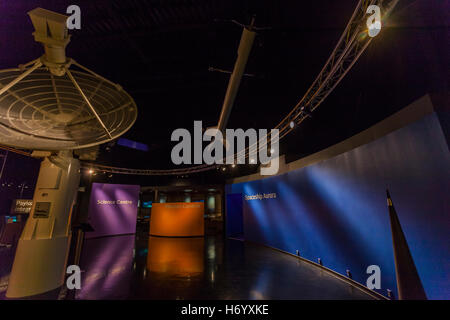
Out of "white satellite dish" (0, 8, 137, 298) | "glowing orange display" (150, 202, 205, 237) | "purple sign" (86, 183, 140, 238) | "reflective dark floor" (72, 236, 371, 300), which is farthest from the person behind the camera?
"glowing orange display" (150, 202, 205, 237)

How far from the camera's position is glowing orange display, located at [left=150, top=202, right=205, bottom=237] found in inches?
428

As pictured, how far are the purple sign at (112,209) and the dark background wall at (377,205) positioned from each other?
10425 millimetres

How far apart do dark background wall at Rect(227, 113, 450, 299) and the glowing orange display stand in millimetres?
6367

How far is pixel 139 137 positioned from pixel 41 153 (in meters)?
6.92

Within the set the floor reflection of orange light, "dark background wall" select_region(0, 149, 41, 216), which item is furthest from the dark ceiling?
"dark background wall" select_region(0, 149, 41, 216)

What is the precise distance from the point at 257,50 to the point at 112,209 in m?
12.1

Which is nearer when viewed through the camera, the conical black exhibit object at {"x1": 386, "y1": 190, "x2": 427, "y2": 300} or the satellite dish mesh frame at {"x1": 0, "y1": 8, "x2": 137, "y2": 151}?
the satellite dish mesh frame at {"x1": 0, "y1": 8, "x2": 137, "y2": 151}

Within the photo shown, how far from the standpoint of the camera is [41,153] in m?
A: 3.11

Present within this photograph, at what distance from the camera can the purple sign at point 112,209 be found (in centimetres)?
1032

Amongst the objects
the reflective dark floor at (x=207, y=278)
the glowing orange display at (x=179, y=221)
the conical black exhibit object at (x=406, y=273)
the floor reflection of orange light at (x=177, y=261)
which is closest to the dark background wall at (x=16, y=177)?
the reflective dark floor at (x=207, y=278)

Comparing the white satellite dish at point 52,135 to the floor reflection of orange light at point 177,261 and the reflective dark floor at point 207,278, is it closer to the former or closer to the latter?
the reflective dark floor at point 207,278

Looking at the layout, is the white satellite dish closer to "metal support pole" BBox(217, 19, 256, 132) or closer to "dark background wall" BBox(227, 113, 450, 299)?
"metal support pole" BBox(217, 19, 256, 132)

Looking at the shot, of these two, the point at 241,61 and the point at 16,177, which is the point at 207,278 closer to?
the point at 241,61
